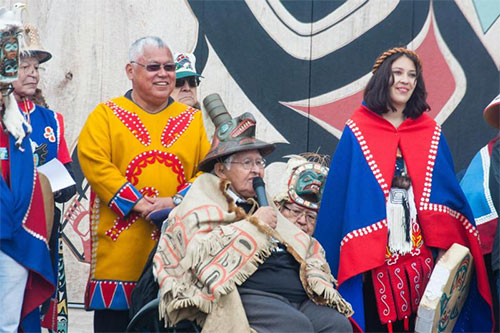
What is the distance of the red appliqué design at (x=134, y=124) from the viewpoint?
5.43 meters

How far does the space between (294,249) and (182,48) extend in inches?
119

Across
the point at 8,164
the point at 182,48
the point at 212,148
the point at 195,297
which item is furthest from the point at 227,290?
the point at 182,48

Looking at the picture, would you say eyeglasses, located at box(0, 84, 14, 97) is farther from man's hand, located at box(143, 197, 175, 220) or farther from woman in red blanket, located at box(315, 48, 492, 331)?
woman in red blanket, located at box(315, 48, 492, 331)

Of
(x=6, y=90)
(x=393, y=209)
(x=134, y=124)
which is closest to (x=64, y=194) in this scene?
(x=134, y=124)

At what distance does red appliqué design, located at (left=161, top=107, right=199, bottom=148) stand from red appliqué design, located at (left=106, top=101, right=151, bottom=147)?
95mm

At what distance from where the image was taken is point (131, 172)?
5.39 meters

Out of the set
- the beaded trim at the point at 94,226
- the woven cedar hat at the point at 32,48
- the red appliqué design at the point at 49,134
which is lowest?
the beaded trim at the point at 94,226

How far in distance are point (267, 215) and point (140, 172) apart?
37.1 inches

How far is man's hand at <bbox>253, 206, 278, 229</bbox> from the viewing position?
4758 mm

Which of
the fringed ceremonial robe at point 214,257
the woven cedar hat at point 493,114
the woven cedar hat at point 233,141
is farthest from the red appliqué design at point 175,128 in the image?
the woven cedar hat at point 493,114

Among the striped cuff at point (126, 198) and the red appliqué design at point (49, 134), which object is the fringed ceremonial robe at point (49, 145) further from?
the striped cuff at point (126, 198)

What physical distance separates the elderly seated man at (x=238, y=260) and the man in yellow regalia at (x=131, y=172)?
0.41 meters

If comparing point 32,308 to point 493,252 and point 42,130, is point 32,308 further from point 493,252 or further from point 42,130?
point 493,252

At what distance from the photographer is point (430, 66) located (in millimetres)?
7309
